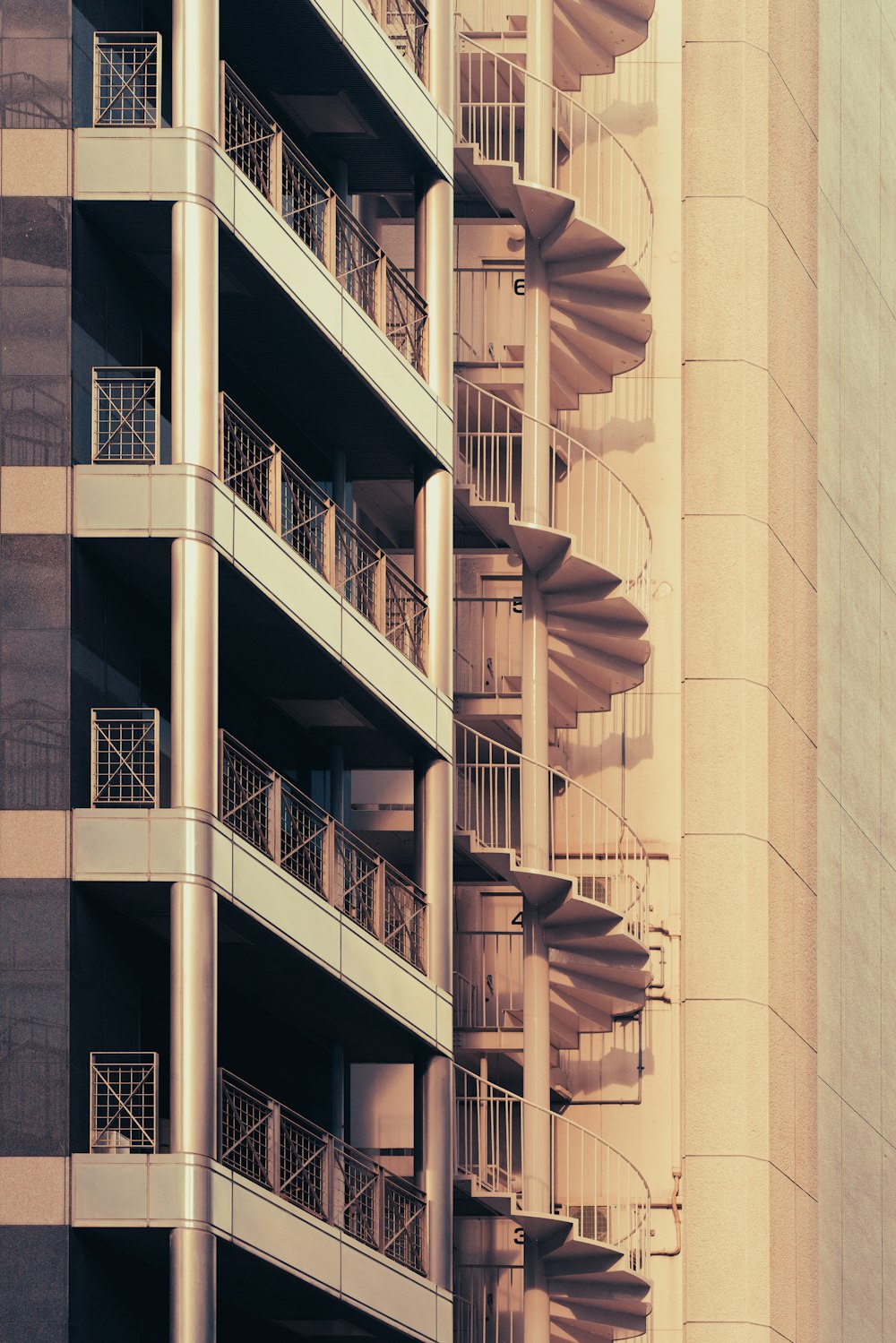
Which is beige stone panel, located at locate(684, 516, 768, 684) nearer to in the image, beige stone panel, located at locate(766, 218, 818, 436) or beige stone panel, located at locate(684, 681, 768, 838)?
beige stone panel, located at locate(684, 681, 768, 838)

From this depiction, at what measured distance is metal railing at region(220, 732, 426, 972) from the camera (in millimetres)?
34594

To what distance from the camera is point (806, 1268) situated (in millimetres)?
47562

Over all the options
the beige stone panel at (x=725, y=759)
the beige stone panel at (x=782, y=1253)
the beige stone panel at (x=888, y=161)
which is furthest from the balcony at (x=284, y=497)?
the beige stone panel at (x=888, y=161)

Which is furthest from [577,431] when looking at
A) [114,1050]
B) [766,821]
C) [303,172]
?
[114,1050]

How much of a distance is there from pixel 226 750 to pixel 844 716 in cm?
1875

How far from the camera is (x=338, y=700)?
38.8 meters

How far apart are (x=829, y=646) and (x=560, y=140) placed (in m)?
8.85

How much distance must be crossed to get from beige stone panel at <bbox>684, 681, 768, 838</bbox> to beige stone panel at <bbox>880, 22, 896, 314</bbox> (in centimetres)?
1237

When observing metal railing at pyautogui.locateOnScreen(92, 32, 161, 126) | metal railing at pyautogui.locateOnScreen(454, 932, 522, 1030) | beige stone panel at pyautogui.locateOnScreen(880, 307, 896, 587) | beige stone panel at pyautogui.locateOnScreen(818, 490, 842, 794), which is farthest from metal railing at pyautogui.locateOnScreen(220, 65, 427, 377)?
beige stone panel at pyautogui.locateOnScreen(880, 307, 896, 587)

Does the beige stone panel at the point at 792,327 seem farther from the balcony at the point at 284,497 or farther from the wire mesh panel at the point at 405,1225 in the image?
the wire mesh panel at the point at 405,1225

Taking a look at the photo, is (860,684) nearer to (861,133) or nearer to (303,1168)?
(861,133)

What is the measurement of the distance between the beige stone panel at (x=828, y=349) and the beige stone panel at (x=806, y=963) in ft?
21.4

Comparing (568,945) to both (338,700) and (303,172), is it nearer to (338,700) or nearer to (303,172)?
(338,700)

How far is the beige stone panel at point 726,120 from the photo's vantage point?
159ft
